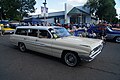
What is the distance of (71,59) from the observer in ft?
18.2

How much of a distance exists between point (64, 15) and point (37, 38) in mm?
32736

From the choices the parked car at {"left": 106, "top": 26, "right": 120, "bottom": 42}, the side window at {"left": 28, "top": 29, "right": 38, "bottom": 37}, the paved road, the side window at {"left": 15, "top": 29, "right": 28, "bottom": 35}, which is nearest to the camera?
the paved road

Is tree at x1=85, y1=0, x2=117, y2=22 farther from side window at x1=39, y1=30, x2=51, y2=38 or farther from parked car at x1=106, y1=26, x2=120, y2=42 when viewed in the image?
side window at x1=39, y1=30, x2=51, y2=38

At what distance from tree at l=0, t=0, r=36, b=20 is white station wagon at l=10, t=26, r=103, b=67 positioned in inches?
1562

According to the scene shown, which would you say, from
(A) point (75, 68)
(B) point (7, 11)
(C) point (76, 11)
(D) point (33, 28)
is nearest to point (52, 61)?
(A) point (75, 68)

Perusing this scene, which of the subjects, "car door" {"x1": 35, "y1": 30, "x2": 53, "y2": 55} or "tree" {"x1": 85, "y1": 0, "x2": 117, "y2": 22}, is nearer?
"car door" {"x1": 35, "y1": 30, "x2": 53, "y2": 55}

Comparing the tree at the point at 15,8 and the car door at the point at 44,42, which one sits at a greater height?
the tree at the point at 15,8

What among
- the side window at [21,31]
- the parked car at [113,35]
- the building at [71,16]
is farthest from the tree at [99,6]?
the side window at [21,31]

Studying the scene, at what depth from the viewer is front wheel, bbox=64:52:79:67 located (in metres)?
5.43

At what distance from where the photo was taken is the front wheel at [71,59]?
17.8 ft

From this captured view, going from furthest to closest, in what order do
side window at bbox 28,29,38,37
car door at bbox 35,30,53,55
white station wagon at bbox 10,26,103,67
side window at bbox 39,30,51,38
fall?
1. side window at bbox 28,29,38,37
2. side window at bbox 39,30,51,38
3. car door at bbox 35,30,53,55
4. white station wagon at bbox 10,26,103,67

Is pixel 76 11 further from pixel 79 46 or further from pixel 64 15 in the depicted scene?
pixel 79 46

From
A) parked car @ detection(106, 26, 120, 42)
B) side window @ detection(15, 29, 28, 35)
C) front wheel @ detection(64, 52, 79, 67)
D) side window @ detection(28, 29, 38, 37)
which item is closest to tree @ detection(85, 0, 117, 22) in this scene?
parked car @ detection(106, 26, 120, 42)

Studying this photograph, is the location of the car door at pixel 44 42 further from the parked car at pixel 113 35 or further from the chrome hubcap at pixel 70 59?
the parked car at pixel 113 35
